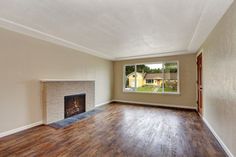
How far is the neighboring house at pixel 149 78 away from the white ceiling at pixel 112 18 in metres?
2.62

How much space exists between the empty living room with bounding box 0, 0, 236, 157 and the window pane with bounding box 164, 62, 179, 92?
237 cm

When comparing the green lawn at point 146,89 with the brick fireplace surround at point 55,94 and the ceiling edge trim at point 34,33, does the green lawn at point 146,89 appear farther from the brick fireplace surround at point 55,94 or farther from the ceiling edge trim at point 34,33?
the ceiling edge trim at point 34,33

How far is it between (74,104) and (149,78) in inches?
153

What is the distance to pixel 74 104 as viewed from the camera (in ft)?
15.2

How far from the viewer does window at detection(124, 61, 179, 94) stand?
5.99m

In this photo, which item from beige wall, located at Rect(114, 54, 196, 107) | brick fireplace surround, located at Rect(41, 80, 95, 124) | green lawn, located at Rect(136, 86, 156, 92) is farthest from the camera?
green lawn, located at Rect(136, 86, 156, 92)

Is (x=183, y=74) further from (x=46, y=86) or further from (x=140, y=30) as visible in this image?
(x=46, y=86)

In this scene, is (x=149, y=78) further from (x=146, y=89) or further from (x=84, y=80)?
(x=84, y=80)

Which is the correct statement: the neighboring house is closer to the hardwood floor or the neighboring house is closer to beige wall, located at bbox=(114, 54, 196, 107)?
beige wall, located at bbox=(114, 54, 196, 107)

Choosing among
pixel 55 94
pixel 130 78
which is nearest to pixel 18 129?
pixel 55 94

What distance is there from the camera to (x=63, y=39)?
3893mm

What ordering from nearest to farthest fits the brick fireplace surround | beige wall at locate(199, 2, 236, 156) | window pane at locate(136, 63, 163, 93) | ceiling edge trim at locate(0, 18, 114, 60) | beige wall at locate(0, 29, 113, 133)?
beige wall at locate(199, 2, 236, 156)
ceiling edge trim at locate(0, 18, 114, 60)
beige wall at locate(0, 29, 113, 133)
the brick fireplace surround
window pane at locate(136, 63, 163, 93)

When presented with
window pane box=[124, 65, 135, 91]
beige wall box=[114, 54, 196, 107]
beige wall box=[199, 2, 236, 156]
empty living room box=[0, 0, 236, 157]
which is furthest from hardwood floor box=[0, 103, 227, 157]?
window pane box=[124, 65, 135, 91]

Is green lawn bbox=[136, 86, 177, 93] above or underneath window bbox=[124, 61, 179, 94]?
underneath
